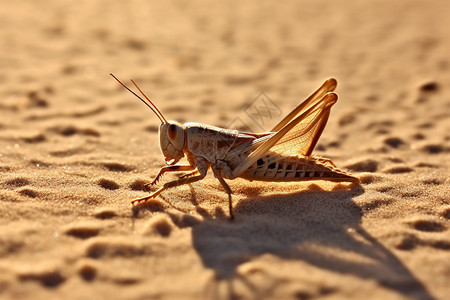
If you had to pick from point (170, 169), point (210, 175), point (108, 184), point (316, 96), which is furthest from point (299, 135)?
point (108, 184)

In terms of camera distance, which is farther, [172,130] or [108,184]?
[108,184]

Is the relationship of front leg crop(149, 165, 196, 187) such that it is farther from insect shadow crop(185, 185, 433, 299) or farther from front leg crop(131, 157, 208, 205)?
insect shadow crop(185, 185, 433, 299)

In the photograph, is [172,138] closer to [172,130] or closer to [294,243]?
[172,130]

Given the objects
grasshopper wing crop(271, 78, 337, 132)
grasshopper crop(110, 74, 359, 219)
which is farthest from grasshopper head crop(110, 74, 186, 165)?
grasshopper wing crop(271, 78, 337, 132)

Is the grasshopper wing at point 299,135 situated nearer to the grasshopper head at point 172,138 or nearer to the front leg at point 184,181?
the front leg at point 184,181

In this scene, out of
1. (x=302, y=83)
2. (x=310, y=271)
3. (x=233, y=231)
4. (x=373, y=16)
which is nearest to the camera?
(x=310, y=271)

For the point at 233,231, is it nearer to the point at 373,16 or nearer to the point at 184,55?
the point at 184,55

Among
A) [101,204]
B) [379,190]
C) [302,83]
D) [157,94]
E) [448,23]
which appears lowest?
[101,204]

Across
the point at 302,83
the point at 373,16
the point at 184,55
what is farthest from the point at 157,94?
the point at 373,16
